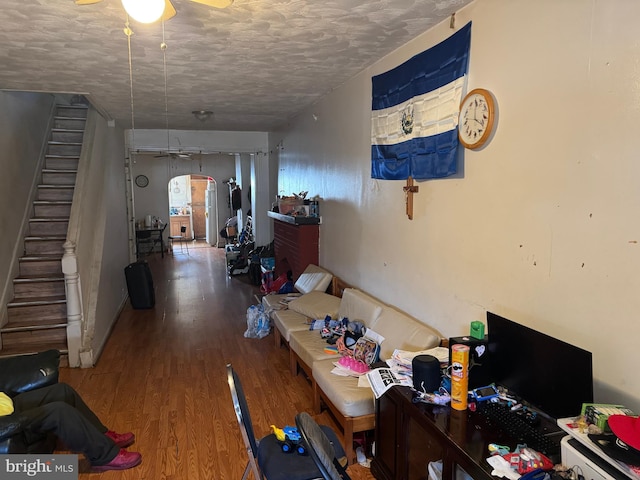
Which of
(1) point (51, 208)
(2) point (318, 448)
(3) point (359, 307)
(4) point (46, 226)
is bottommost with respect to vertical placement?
(3) point (359, 307)

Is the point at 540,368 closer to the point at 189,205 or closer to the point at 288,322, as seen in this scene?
the point at 288,322

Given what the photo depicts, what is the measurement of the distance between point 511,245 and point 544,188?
331mm

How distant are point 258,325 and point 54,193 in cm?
307

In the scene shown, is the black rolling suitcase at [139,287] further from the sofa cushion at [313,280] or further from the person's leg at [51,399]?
the person's leg at [51,399]

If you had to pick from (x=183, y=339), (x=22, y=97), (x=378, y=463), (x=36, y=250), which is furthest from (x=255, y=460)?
(x=22, y=97)

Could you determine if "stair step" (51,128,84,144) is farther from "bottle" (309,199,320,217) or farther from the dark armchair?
the dark armchair

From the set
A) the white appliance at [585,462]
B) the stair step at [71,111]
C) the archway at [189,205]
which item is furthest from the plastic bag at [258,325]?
the archway at [189,205]

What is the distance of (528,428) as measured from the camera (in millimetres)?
1697

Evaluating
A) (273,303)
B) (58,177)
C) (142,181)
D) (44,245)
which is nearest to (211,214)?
(142,181)

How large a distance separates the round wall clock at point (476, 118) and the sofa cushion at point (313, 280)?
2441 millimetres

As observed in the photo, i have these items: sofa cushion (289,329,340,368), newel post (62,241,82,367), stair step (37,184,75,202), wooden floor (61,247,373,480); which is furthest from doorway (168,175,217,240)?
sofa cushion (289,329,340,368)

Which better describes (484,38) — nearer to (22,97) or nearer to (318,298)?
(318,298)

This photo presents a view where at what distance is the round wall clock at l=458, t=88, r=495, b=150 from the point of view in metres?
2.13

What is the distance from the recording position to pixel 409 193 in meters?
2.91
